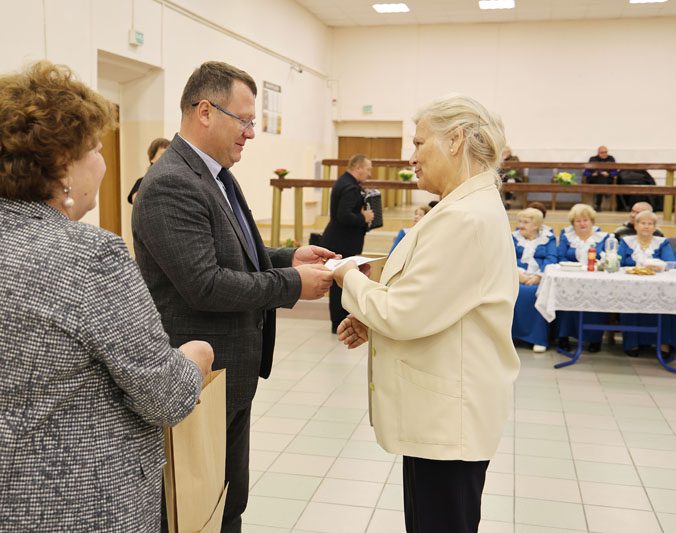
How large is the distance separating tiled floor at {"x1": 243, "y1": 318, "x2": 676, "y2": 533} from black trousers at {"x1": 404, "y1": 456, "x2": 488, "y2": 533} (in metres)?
1.25

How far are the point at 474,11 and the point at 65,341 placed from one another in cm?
1442

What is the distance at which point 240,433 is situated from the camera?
2.41 meters

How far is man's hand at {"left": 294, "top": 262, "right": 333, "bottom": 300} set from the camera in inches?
87.2

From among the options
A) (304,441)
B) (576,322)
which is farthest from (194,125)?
(576,322)

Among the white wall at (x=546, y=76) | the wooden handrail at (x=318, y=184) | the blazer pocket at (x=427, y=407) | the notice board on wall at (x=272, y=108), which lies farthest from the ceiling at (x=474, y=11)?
the blazer pocket at (x=427, y=407)

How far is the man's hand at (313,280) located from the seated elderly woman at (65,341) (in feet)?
2.64

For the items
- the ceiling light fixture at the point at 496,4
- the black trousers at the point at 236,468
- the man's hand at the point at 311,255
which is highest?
the ceiling light fixture at the point at 496,4

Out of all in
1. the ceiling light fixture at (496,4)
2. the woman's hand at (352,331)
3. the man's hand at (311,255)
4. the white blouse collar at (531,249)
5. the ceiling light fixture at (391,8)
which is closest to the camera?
the woman's hand at (352,331)

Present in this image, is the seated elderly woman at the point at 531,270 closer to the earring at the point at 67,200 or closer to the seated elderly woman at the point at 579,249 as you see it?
the seated elderly woman at the point at 579,249

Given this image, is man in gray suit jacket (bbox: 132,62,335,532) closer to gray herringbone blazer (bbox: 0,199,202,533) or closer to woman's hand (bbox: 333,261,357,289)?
woman's hand (bbox: 333,261,357,289)

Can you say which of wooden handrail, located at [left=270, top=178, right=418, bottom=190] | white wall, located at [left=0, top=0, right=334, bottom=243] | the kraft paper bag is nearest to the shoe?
wooden handrail, located at [left=270, top=178, right=418, bottom=190]

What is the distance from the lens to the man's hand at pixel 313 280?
2215 millimetres

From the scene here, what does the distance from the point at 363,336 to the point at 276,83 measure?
38.3ft

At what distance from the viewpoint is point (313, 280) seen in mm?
2229
